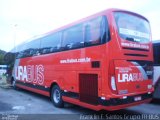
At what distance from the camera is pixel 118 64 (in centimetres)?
738

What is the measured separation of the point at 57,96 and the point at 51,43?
254 cm

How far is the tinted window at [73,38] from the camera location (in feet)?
28.8

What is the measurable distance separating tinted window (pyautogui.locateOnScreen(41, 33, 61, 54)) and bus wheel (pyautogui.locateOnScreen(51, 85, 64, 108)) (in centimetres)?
175

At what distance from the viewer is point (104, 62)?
7.30m

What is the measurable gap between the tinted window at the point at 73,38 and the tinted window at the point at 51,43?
0.55 metres

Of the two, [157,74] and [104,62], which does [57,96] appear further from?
[157,74]

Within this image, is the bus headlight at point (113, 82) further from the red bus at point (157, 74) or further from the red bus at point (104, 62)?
the red bus at point (157, 74)

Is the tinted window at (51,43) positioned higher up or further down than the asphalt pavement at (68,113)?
higher up

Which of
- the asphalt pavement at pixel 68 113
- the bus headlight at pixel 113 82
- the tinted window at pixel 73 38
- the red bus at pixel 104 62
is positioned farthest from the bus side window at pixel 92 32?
the asphalt pavement at pixel 68 113

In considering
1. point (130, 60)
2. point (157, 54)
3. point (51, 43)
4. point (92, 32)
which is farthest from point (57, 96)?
point (157, 54)

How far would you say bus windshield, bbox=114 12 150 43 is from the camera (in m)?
7.68

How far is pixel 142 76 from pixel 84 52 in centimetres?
220

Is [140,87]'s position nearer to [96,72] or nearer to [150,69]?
[150,69]

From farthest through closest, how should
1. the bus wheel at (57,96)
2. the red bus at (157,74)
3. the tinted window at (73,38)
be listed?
the red bus at (157,74) → the bus wheel at (57,96) → the tinted window at (73,38)
